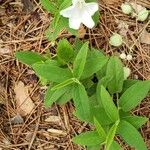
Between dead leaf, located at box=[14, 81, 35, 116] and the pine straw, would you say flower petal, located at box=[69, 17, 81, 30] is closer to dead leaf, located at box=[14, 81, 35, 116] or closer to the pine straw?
the pine straw

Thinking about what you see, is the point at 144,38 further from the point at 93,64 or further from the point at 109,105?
the point at 109,105

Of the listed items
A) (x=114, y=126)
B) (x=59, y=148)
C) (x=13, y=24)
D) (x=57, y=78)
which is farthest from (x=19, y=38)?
(x=114, y=126)

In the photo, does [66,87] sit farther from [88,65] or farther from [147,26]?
[147,26]

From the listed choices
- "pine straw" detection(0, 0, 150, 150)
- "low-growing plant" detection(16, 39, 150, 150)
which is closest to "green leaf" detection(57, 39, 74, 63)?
"low-growing plant" detection(16, 39, 150, 150)

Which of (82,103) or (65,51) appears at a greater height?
(65,51)

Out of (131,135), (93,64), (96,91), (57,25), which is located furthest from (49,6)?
(131,135)

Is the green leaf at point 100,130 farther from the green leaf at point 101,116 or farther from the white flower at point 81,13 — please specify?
the white flower at point 81,13
